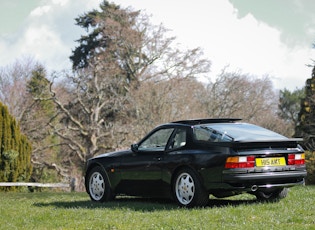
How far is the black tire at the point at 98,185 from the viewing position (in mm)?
11602

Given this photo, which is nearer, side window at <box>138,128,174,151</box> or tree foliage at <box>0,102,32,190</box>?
side window at <box>138,128,174,151</box>

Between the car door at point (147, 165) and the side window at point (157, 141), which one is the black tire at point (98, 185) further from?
the side window at point (157, 141)

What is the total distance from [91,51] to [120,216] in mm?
41945

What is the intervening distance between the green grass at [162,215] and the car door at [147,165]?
0.30 metres

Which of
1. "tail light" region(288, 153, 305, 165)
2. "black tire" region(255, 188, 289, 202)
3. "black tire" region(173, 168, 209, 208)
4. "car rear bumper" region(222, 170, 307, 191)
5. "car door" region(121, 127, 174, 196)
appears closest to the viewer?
"car rear bumper" region(222, 170, 307, 191)

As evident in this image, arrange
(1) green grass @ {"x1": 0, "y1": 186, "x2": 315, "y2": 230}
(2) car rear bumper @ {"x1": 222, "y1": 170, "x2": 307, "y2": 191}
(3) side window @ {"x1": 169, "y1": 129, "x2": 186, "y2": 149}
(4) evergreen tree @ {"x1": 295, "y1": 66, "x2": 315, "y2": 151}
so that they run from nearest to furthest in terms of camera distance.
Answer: (1) green grass @ {"x1": 0, "y1": 186, "x2": 315, "y2": 230}, (2) car rear bumper @ {"x1": 222, "y1": 170, "x2": 307, "y2": 191}, (3) side window @ {"x1": 169, "y1": 129, "x2": 186, "y2": 149}, (4) evergreen tree @ {"x1": 295, "y1": 66, "x2": 315, "y2": 151}

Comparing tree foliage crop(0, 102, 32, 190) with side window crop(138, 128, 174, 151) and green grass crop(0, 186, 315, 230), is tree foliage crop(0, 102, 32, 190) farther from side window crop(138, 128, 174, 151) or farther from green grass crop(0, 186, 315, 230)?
side window crop(138, 128, 174, 151)

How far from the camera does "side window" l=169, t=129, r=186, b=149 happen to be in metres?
10.4

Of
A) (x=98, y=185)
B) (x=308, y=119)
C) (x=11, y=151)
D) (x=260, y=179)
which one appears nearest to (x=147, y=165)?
(x=98, y=185)

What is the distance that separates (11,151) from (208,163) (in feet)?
57.0

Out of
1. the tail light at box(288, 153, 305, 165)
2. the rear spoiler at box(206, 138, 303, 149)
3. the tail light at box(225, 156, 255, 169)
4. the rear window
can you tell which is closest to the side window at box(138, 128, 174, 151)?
the rear window

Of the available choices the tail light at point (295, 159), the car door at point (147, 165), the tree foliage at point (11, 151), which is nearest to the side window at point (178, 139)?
the car door at point (147, 165)

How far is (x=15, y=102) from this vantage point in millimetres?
43969

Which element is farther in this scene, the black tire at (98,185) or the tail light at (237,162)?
the black tire at (98,185)
